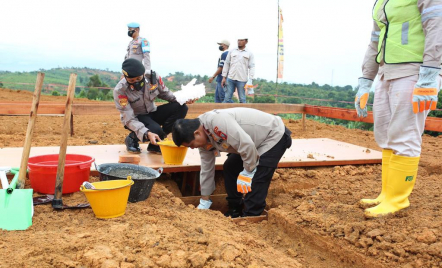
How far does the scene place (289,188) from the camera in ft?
13.8

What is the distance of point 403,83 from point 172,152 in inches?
86.9

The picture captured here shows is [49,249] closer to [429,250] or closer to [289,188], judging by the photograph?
[429,250]

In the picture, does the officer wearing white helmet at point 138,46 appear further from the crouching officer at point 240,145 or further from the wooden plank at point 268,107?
the crouching officer at point 240,145

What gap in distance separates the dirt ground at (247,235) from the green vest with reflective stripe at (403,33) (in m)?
1.11

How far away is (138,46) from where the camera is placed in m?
6.26

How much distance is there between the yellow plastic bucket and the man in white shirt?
534 centimetres

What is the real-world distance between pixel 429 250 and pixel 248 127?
1.54m

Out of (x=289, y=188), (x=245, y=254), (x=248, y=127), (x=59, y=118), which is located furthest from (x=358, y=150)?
(x=59, y=118)

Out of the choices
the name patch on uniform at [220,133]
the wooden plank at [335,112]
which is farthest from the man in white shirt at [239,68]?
the name patch on uniform at [220,133]

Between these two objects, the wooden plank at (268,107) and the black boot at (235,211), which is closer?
the black boot at (235,211)

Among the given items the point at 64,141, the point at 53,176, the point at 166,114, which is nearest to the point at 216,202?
the point at 166,114

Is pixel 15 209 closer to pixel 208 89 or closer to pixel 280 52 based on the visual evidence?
pixel 280 52

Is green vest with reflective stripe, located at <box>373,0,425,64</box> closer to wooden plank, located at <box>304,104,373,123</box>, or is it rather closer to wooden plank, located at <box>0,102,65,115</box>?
wooden plank, located at <box>304,104,373,123</box>

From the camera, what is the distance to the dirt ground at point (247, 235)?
206 cm
